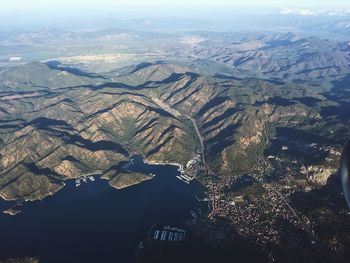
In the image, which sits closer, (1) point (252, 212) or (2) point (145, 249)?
(2) point (145, 249)

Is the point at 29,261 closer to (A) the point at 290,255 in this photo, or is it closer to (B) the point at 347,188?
(A) the point at 290,255

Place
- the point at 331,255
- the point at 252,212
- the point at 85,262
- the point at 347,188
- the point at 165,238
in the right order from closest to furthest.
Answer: the point at 347,188, the point at 331,255, the point at 85,262, the point at 165,238, the point at 252,212

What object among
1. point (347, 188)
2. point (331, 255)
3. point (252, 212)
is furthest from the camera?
point (252, 212)

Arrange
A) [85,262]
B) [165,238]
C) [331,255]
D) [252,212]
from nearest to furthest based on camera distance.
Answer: [331,255] → [85,262] → [165,238] → [252,212]

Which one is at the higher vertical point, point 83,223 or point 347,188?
point 347,188

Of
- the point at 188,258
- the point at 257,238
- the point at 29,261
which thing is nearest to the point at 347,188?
the point at 188,258

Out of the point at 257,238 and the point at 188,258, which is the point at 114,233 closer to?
the point at 188,258

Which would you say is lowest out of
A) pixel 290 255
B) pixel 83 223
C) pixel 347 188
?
pixel 83 223

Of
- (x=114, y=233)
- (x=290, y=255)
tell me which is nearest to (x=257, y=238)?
(x=290, y=255)

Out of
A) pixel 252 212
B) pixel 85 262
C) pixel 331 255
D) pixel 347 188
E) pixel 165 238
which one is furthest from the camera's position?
pixel 252 212
